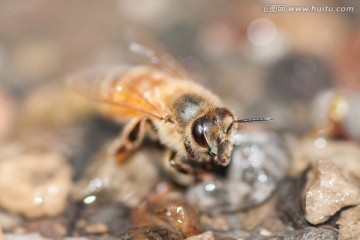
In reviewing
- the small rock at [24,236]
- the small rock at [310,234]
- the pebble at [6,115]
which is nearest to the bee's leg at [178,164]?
the small rock at [310,234]

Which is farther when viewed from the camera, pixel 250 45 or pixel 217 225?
pixel 250 45

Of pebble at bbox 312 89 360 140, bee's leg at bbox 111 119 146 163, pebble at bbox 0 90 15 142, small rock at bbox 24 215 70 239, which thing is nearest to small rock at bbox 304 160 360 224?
pebble at bbox 312 89 360 140

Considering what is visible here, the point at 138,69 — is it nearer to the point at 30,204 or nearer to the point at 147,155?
the point at 147,155

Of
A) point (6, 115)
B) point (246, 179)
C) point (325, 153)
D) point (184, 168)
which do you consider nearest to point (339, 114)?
point (325, 153)

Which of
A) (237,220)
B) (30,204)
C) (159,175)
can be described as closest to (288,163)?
(237,220)

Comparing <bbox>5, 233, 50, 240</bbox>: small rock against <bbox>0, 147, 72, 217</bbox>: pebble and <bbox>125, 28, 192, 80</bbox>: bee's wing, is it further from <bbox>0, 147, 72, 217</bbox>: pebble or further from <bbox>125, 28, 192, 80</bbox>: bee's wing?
<bbox>125, 28, 192, 80</bbox>: bee's wing

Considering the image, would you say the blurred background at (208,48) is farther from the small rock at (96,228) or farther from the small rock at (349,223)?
the small rock at (96,228)

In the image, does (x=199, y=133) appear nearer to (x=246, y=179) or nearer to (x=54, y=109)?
(x=246, y=179)
